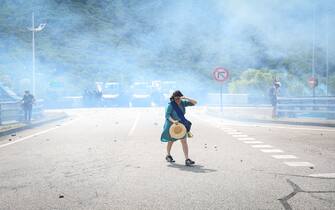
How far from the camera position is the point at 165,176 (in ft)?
21.7

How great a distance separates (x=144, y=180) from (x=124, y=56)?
83185 millimetres

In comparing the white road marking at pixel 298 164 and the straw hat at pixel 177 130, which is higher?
the straw hat at pixel 177 130

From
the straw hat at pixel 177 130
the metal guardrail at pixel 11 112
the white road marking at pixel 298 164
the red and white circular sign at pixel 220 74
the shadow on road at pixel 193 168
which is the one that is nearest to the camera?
the shadow on road at pixel 193 168

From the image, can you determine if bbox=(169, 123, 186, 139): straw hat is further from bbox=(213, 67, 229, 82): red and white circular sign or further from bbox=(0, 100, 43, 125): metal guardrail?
bbox=(213, 67, 229, 82): red and white circular sign

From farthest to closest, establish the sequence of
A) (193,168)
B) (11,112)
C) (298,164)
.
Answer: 1. (11,112)
2. (298,164)
3. (193,168)

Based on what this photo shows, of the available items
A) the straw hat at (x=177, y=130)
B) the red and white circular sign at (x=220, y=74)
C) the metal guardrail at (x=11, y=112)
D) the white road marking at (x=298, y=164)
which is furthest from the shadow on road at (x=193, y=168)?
the red and white circular sign at (x=220, y=74)

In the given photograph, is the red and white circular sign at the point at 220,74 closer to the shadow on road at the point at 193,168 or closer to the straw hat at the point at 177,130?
the straw hat at the point at 177,130

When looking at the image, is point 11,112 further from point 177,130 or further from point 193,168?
point 193,168

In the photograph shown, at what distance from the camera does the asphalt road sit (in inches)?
198

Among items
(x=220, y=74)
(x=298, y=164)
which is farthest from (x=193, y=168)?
(x=220, y=74)

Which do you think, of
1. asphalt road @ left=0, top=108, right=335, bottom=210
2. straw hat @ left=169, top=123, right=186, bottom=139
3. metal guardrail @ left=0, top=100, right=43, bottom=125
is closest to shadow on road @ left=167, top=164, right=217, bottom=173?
asphalt road @ left=0, top=108, right=335, bottom=210

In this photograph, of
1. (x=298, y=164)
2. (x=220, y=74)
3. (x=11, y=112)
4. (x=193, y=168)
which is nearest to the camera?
(x=193, y=168)

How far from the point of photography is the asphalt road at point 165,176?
5023 mm

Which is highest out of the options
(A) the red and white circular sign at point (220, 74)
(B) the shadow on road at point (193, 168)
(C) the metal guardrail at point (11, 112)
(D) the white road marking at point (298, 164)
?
(A) the red and white circular sign at point (220, 74)
